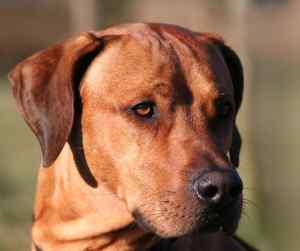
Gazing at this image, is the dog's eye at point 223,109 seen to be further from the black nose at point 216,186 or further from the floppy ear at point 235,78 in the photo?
the black nose at point 216,186

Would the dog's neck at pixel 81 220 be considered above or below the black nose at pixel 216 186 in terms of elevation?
below

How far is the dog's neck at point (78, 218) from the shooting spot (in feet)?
18.1

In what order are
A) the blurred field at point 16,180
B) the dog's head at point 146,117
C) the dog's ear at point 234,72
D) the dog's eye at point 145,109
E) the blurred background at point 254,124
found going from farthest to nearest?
the blurred background at point 254,124 < the blurred field at point 16,180 < the dog's ear at point 234,72 < the dog's eye at point 145,109 < the dog's head at point 146,117

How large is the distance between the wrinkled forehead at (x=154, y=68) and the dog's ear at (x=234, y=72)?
0.26 metres

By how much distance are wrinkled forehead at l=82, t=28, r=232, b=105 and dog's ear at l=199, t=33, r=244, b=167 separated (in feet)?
0.84

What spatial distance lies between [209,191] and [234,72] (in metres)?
1.06

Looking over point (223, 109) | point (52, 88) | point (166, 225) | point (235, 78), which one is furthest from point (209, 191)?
point (235, 78)

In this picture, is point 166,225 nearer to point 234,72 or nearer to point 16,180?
point 234,72

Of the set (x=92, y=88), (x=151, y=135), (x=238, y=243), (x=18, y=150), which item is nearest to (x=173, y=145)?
(x=151, y=135)

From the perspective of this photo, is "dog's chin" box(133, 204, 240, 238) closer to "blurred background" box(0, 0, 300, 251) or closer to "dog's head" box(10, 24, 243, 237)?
"dog's head" box(10, 24, 243, 237)

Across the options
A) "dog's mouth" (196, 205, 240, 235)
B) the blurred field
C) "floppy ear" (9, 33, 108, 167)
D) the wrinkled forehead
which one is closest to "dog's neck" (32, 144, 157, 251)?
"floppy ear" (9, 33, 108, 167)

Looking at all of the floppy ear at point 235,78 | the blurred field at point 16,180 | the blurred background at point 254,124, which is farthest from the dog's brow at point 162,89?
the blurred field at point 16,180

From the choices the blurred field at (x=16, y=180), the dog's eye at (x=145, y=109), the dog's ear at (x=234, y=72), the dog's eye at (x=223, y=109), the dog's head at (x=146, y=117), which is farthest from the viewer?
the blurred field at (x=16, y=180)

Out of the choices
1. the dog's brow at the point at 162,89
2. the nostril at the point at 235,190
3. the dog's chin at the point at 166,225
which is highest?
the dog's brow at the point at 162,89
